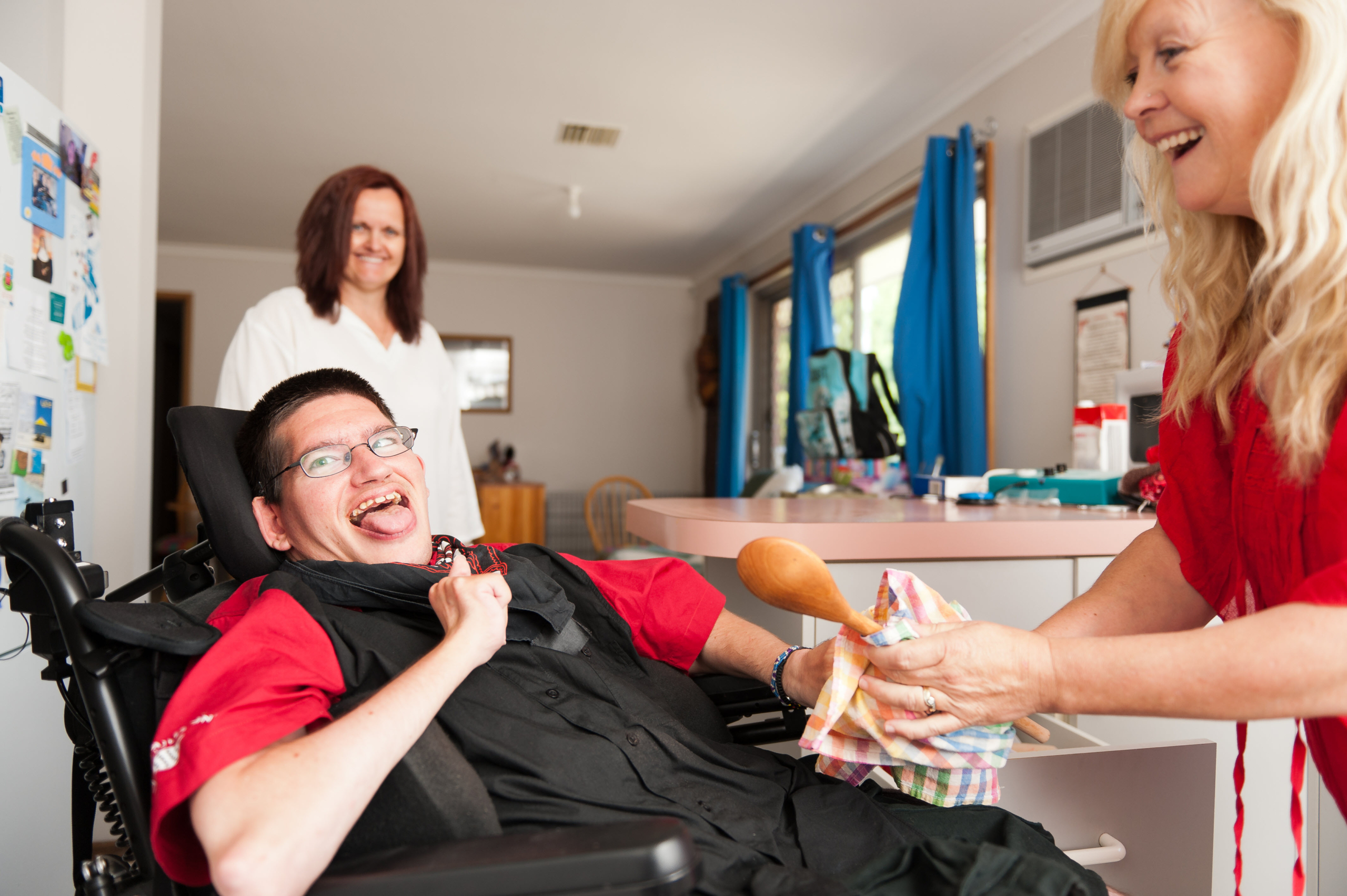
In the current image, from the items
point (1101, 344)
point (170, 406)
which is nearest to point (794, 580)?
point (1101, 344)

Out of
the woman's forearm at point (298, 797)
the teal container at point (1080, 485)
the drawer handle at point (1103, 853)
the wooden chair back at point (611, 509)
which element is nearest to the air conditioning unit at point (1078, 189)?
the teal container at point (1080, 485)

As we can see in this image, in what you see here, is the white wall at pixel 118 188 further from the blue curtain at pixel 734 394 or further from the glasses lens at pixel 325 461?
the blue curtain at pixel 734 394

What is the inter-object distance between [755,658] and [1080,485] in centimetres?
121

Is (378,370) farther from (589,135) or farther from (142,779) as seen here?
(589,135)

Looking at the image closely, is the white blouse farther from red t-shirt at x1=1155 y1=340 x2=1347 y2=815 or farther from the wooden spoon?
red t-shirt at x1=1155 y1=340 x2=1347 y2=815

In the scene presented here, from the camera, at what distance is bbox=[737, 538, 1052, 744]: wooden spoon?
0.82 m

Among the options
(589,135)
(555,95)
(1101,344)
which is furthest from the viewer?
(589,135)

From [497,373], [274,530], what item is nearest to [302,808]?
[274,530]

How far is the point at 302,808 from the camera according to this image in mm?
716

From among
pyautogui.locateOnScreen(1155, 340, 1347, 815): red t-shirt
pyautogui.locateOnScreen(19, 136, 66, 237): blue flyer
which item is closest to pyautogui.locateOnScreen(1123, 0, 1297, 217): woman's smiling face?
pyautogui.locateOnScreen(1155, 340, 1347, 815): red t-shirt

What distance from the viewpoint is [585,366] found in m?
7.42

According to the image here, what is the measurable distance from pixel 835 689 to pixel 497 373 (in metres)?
6.58

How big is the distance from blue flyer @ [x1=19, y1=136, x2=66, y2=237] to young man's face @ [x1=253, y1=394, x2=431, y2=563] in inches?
34.4

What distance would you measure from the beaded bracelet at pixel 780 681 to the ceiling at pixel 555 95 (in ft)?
8.69
